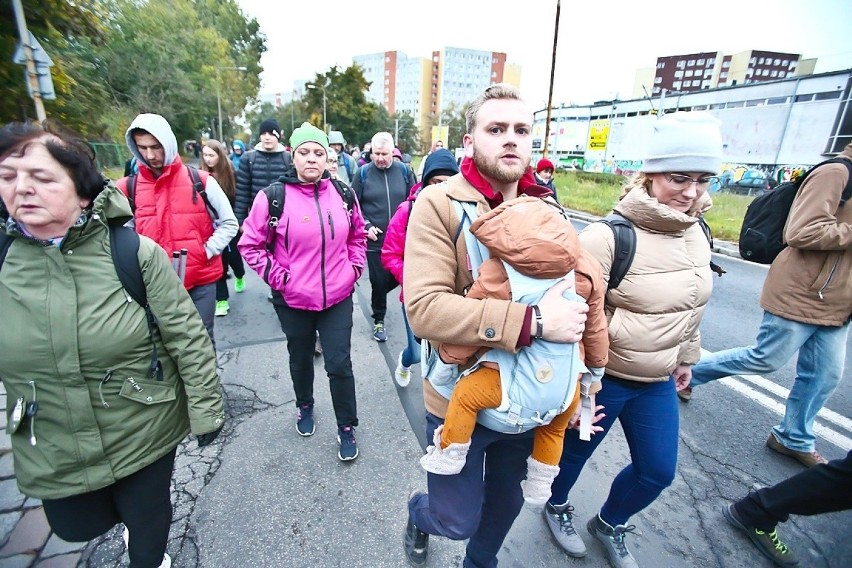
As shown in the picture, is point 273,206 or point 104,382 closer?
point 104,382

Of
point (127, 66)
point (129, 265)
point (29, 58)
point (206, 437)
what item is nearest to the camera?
point (129, 265)

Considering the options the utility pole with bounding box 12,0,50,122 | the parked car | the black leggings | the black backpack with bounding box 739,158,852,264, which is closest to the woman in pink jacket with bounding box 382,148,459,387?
the black leggings

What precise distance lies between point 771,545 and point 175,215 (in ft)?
13.9

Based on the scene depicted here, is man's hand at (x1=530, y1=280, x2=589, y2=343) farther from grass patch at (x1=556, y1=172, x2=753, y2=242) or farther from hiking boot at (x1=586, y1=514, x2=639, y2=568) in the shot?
grass patch at (x1=556, y1=172, x2=753, y2=242)

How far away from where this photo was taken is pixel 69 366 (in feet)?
4.82

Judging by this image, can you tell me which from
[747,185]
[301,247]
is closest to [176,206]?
[301,247]

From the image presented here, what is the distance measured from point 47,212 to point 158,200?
5.37ft

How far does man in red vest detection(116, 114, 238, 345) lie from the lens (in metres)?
2.74

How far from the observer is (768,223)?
9.56 ft

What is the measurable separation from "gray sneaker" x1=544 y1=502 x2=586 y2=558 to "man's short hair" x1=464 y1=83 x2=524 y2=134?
2120 millimetres

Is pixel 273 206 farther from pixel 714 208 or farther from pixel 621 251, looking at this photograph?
pixel 714 208

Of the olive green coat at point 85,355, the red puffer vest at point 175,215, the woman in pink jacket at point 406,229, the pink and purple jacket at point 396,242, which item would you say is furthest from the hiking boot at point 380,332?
the olive green coat at point 85,355

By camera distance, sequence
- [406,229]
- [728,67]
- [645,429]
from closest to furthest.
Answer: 1. [645,429]
2. [406,229]
3. [728,67]

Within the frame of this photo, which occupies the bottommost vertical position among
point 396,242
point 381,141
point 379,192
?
point 396,242
